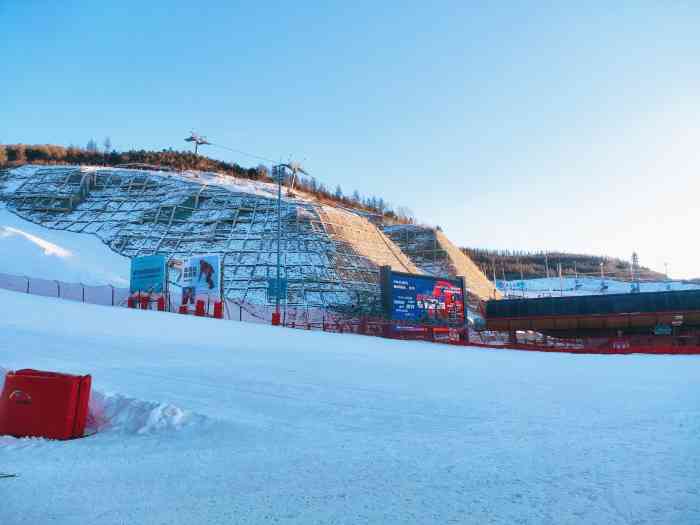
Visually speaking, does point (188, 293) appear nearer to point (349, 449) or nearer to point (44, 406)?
point (44, 406)

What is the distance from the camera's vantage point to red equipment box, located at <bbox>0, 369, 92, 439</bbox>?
6.96m

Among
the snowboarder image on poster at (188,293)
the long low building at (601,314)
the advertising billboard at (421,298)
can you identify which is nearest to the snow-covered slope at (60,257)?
the snowboarder image on poster at (188,293)

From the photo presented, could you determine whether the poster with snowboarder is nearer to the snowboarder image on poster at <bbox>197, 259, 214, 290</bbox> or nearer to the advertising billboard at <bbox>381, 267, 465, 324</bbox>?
the snowboarder image on poster at <bbox>197, 259, 214, 290</bbox>

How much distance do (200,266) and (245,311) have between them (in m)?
5.75

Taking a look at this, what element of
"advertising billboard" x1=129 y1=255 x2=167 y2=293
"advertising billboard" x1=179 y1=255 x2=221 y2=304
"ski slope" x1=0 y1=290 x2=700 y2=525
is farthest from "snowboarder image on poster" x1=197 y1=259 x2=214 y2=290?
"ski slope" x1=0 y1=290 x2=700 y2=525

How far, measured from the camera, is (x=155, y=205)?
210 feet

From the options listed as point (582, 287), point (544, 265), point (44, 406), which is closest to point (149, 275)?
point (44, 406)

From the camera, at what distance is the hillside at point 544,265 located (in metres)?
160

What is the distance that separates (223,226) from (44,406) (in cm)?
5478

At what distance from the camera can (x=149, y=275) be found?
112 feet

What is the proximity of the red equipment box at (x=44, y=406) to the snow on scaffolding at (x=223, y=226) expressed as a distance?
4093 cm

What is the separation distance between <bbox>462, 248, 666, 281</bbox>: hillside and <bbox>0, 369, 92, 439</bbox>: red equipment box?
147 m

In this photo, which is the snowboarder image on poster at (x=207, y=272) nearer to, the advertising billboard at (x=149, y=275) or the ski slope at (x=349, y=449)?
the advertising billboard at (x=149, y=275)

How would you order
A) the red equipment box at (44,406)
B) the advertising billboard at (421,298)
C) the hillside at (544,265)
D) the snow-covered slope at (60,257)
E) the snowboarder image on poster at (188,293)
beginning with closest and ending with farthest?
the red equipment box at (44,406) → the snowboarder image on poster at (188,293) → the advertising billboard at (421,298) → the snow-covered slope at (60,257) → the hillside at (544,265)
